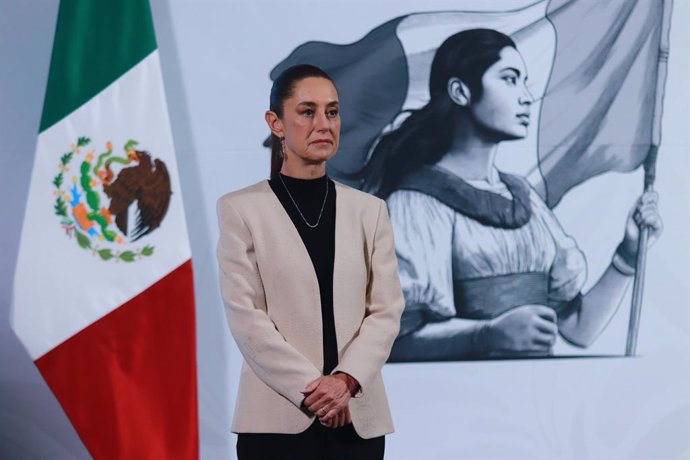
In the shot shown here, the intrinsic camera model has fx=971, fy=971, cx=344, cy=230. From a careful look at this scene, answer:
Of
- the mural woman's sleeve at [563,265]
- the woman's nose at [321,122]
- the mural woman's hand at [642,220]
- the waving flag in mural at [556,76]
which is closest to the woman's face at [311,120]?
the woman's nose at [321,122]

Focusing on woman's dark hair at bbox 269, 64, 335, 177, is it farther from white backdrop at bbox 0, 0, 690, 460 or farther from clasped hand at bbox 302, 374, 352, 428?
white backdrop at bbox 0, 0, 690, 460

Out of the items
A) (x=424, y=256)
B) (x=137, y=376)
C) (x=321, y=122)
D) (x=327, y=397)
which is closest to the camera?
(x=327, y=397)

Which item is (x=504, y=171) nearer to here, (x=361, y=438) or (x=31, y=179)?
(x=31, y=179)

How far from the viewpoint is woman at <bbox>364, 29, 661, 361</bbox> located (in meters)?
3.37

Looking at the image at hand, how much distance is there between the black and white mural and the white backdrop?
0.18ft

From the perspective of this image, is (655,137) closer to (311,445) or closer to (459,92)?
(459,92)

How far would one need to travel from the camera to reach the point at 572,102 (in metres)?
3.42

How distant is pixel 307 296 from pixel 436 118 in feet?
5.68

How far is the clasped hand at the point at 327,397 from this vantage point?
1.70 meters

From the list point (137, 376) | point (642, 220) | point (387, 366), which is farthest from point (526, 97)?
point (137, 376)

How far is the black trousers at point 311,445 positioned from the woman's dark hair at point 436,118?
1.65 meters

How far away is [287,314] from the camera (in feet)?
5.85

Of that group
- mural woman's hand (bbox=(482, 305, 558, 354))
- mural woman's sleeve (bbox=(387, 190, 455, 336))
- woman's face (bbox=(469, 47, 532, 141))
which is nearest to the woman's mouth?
woman's face (bbox=(469, 47, 532, 141))

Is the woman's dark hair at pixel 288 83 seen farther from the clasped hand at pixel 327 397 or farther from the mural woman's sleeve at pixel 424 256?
the mural woman's sleeve at pixel 424 256
